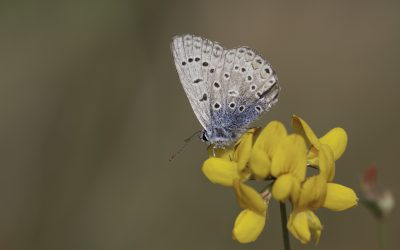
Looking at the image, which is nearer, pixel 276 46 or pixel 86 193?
pixel 86 193

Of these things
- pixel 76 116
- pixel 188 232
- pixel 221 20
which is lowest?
pixel 188 232

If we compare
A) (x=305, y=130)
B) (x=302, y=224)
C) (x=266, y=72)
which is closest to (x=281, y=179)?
(x=302, y=224)

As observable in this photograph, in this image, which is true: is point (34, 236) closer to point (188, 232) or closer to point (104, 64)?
point (188, 232)

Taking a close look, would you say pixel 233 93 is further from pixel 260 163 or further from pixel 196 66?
pixel 260 163

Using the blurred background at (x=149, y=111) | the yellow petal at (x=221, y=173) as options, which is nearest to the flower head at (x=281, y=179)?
the yellow petal at (x=221, y=173)

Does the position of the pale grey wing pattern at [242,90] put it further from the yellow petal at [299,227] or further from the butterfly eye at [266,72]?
the yellow petal at [299,227]

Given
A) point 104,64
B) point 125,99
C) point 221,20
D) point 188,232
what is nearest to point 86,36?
point 104,64
